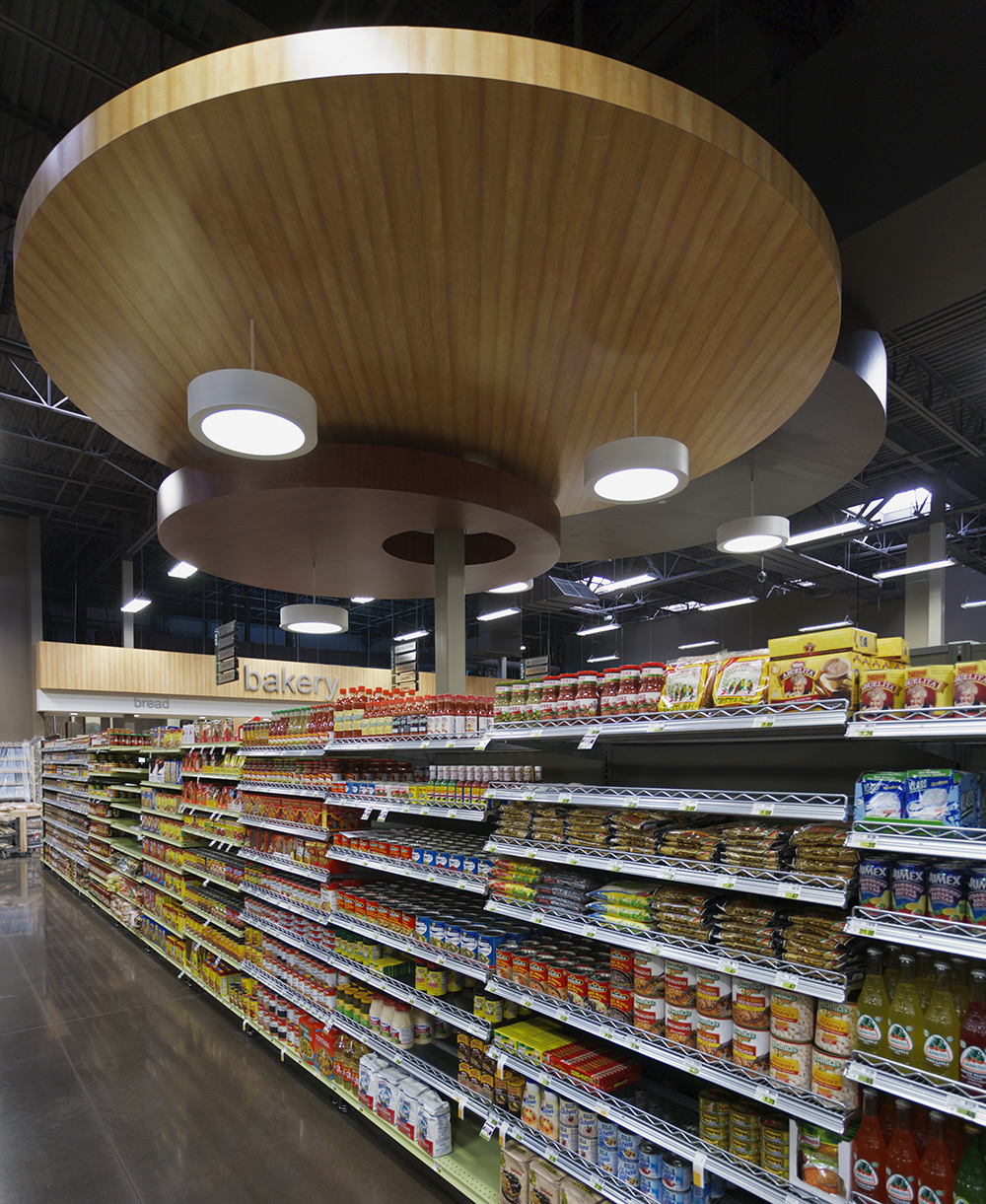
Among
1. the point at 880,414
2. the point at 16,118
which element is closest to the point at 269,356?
the point at 16,118

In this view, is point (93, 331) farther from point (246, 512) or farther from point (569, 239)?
point (569, 239)

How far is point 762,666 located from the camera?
2230 millimetres

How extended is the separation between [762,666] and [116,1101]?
4.69 metres

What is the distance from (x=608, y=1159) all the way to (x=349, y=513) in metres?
3.84

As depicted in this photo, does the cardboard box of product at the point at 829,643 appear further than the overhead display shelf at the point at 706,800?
Yes

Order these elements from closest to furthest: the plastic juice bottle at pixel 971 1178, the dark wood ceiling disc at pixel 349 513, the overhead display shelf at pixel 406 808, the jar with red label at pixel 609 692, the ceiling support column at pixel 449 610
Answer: the plastic juice bottle at pixel 971 1178, the jar with red label at pixel 609 692, the overhead display shelf at pixel 406 808, the dark wood ceiling disc at pixel 349 513, the ceiling support column at pixel 449 610

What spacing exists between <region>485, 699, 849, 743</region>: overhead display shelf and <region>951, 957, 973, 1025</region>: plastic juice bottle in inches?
26.4

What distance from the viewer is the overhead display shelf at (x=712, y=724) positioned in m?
2.01

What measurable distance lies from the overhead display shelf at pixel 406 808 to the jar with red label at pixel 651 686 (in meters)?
0.97

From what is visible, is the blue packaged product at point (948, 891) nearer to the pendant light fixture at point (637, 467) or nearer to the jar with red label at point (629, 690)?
the jar with red label at point (629, 690)

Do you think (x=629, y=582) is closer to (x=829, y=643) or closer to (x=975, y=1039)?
(x=829, y=643)

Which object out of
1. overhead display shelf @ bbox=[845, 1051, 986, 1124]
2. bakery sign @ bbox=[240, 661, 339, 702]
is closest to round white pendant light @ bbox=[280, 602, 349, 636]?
overhead display shelf @ bbox=[845, 1051, 986, 1124]

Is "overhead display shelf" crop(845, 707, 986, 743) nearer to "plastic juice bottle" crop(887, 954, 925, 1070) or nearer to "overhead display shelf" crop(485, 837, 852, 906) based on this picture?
"overhead display shelf" crop(485, 837, 852, 906)

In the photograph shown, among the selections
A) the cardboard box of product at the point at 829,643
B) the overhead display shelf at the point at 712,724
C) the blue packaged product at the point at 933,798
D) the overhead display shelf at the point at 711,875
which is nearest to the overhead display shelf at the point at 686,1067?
the overhead display shelf at the point at 711,875
